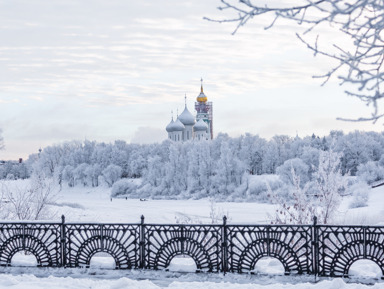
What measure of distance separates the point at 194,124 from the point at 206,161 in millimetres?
41377

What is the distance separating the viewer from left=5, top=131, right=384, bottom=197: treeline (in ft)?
229

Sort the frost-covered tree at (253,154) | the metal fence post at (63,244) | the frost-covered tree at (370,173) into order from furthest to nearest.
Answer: the frost-covered tree at (253,154) → the frost-covered tree at (370,173) → the metal fence post at (63,244)

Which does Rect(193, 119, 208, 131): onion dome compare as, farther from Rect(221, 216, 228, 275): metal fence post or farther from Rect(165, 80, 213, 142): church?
Rect(221, 216, 228, 275): metal fence post

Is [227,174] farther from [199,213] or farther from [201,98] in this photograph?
[201,98]

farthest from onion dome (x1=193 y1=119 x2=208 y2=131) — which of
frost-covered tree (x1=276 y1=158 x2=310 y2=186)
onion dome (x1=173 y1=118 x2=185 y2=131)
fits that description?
frost-covered tree (x1=276 y1=158 x2=310 y2=186)

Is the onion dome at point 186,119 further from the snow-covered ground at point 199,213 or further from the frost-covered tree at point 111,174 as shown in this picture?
the snow-covered ground at point 199,213

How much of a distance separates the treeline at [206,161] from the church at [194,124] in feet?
38.8

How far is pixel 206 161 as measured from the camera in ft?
245

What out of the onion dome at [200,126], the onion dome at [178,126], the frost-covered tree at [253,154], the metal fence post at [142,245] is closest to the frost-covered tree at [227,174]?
the frost-covered tree at [253,154]

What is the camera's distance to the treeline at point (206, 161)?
229ft

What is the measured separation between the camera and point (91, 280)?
12375 millimetres

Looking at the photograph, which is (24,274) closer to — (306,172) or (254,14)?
(254,14)

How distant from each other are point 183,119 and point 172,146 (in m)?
33.5

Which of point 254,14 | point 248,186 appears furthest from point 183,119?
point 254,14
